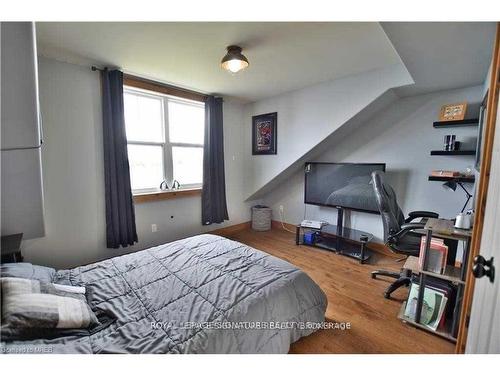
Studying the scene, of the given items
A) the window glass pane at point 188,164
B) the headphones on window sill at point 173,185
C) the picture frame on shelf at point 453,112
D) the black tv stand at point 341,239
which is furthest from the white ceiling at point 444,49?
the headphones on window sill at point 173,185

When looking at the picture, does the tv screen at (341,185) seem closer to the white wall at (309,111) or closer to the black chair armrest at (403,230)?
the white wall at (309,111)

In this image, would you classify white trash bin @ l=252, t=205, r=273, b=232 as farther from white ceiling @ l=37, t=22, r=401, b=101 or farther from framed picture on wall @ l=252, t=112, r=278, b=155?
white ceiling @ l=37, t=22, r=401, b=101

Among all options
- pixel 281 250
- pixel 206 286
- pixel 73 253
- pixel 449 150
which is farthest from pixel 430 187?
pixel 73 253

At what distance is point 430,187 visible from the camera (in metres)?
2.54

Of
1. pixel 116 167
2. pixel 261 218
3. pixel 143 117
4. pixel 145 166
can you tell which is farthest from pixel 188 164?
pixel 261 218

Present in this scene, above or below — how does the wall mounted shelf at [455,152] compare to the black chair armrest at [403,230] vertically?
above

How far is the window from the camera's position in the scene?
2746 millimetres

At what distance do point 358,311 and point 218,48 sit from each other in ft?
8.23

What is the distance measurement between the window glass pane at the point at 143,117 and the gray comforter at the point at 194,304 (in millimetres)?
1664

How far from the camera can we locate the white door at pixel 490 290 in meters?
0.76

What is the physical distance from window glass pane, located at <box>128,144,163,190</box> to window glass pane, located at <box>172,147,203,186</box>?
22 cm

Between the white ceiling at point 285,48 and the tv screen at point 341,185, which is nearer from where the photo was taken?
the white ceiling at point 285,48
